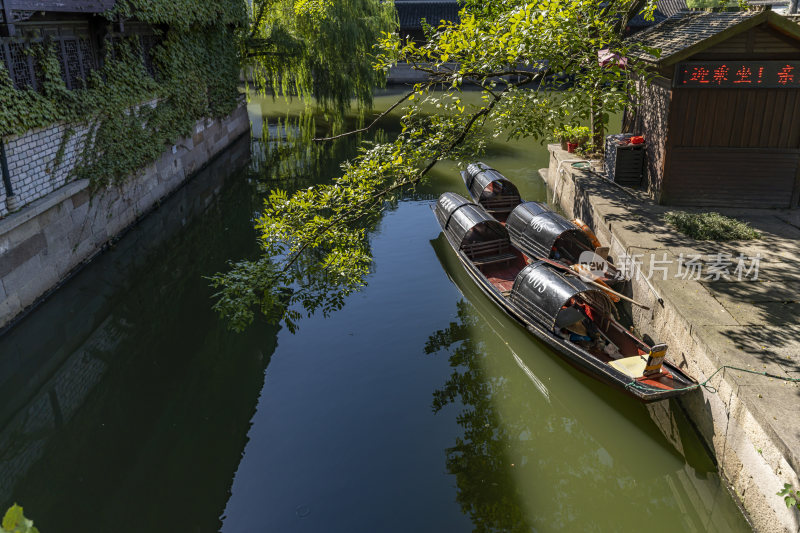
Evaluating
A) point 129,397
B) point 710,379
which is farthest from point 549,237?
point 129,397

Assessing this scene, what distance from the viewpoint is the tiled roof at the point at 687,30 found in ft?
41.4

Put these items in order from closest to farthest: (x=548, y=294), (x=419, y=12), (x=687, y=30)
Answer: (x=548, y=294)
(x=687, y=30)
(x=419, y=12)

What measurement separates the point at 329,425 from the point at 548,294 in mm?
4320

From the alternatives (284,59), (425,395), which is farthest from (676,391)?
(284,59)

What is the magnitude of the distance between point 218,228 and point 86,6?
22.0 feet

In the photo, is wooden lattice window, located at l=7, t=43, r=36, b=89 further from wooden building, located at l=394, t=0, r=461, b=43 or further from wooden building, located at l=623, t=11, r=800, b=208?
wooden building, located at l=394, t=0, r=461, b=43

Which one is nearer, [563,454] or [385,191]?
[563,454]

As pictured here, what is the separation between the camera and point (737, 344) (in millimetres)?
8523

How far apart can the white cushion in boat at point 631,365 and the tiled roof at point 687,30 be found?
269 inches

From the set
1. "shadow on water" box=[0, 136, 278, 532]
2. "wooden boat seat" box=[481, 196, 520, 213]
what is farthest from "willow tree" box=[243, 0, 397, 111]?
"shadow on water" box=[0, 136, 278, 532]

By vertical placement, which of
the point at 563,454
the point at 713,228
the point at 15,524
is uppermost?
the point at 15,524

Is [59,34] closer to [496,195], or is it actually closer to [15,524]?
[496,195]

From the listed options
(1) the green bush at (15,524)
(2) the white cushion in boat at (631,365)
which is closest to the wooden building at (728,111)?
(2) the white cushion in boat at (631,365)

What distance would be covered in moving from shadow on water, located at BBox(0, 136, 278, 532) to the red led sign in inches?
411
